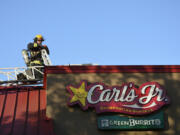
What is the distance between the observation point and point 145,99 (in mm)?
13461

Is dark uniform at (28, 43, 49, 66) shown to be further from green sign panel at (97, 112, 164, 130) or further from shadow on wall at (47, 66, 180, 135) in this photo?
green sign panel at (97, 112, 164, 130)

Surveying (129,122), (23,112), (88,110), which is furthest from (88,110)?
(23,112)

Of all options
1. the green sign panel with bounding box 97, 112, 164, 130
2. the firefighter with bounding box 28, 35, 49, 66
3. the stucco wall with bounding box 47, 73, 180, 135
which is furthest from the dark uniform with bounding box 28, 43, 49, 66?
the green sign panel with bounding box 97, 112, 164, 130

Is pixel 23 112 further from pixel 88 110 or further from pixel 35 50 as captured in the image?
pixel 35 50

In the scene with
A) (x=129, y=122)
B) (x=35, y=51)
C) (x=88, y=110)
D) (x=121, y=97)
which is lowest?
(x=129, y=122)

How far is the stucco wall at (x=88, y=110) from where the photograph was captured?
12594mm

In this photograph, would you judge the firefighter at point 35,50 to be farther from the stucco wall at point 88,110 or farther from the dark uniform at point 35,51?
the stucco wall at point 88,110

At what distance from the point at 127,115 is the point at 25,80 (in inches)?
220

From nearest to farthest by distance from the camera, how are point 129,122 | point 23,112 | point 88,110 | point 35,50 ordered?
point 129,122, point 88,110, point 23,112, point 35,50

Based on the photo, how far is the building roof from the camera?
12453 mm

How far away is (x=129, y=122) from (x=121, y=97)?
1.11 meters

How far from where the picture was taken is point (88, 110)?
13047 millimetres

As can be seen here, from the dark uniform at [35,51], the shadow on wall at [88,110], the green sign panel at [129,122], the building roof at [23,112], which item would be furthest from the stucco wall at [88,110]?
the dark uniform at [35,51]

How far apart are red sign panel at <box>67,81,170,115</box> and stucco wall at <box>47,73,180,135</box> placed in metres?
0.26
